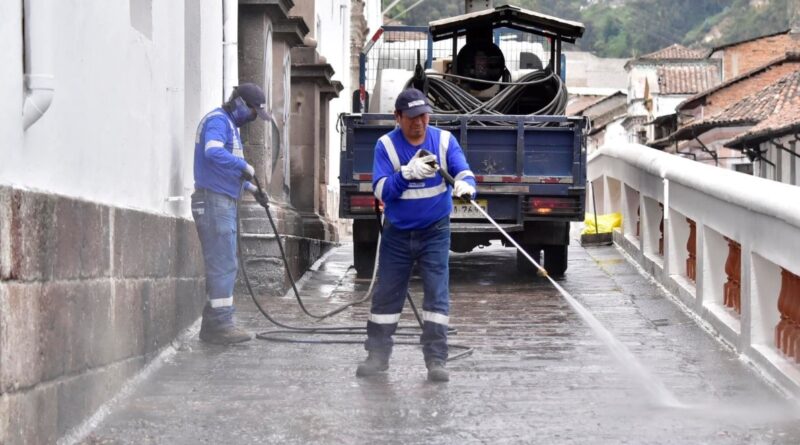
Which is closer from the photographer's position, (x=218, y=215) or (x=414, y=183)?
(x=414, y=183)

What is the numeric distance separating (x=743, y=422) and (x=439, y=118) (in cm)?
785

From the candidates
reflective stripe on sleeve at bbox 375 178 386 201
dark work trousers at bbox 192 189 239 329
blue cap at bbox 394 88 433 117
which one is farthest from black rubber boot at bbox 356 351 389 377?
dark work trousers at bbox 192 189 239 329

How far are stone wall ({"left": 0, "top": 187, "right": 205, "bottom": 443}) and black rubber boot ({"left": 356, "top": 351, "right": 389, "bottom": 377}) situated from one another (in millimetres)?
1299

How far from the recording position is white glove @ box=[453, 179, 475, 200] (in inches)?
306

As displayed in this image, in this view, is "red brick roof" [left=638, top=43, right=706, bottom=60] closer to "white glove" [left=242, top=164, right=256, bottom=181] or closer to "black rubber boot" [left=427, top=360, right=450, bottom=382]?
"white glove" [left=242, top=164, right=256, bottom=181]

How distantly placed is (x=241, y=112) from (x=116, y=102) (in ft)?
7.12

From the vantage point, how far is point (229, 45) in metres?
12.1

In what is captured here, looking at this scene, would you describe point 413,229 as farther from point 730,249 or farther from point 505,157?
point 505,157

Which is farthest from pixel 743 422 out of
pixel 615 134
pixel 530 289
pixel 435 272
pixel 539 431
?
pixel 615 134

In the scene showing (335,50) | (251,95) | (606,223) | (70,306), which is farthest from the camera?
(335,50)

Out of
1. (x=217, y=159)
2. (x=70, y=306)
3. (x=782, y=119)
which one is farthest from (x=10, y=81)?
(x=782, y=119)

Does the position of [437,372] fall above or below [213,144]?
below

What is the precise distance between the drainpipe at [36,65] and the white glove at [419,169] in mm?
2746

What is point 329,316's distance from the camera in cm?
1072
